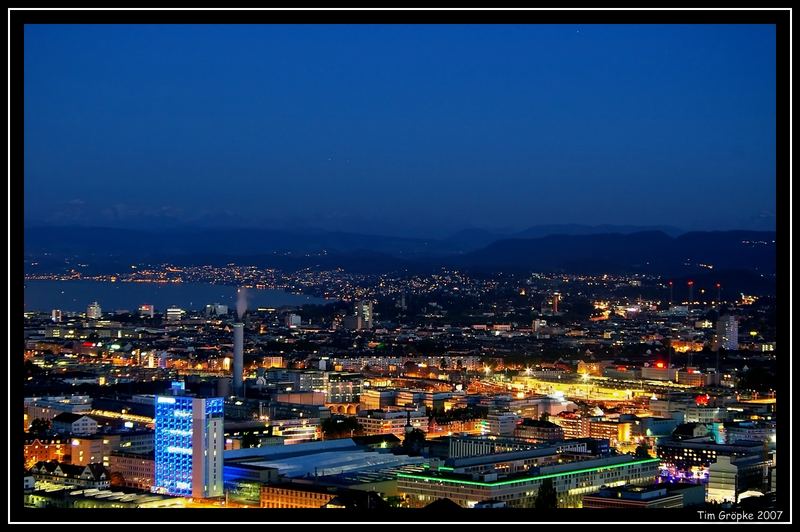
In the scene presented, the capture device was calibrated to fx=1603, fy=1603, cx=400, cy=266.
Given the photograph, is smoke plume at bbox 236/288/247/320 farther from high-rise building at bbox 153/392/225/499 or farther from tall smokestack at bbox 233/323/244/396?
high-rise building at bbox 153/392/225/499

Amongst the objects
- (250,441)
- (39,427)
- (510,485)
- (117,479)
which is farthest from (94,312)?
(510,485)

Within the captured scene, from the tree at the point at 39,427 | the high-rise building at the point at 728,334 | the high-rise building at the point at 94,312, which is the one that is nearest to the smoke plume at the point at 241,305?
the high-rise building at the point at 94,312

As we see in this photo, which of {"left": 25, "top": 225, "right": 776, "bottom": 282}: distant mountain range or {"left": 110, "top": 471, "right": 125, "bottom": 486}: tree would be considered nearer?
{"left": 110, "top": 471, "right": 125, "bottom": 486}: tree

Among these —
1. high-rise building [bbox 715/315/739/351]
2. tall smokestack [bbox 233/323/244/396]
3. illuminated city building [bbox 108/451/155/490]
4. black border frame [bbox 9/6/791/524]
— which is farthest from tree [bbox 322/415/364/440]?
black border frame [bbox 9/6/791/524]

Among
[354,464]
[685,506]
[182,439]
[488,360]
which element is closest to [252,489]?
[182,439]

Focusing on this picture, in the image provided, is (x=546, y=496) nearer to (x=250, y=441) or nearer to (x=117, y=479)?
(x=117, y=479)

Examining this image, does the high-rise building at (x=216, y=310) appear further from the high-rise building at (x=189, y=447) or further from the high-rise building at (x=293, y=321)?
the high-rise building at (x=189, y=447)
